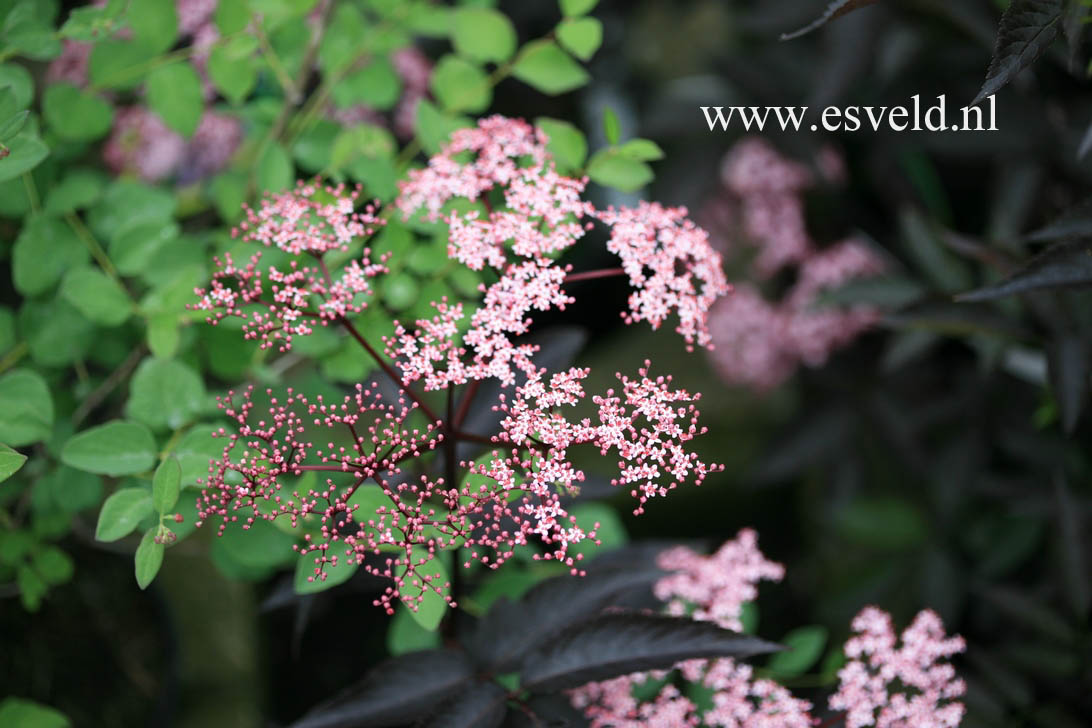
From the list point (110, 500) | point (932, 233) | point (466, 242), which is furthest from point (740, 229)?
point (110, 500)

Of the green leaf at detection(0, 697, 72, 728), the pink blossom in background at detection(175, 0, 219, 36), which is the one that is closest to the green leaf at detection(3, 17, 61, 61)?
the pink blossom in background at detection(175, 0, 219, 36)

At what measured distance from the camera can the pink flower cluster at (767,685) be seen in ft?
1.94

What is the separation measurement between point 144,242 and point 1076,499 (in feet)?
2.86

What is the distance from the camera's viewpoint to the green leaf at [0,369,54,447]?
58 cm

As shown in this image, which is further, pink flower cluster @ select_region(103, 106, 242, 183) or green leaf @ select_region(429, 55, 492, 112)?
pink flower cluster @ select_region(103, 106, 242, 183)

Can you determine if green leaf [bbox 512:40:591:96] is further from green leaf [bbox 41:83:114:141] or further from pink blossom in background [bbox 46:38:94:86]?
pink blossom in background [bbox 46:38:94:86]

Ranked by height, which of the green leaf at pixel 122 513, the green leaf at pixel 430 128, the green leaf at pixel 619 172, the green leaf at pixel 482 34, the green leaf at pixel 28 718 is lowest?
the green leaf at pixel 28 718

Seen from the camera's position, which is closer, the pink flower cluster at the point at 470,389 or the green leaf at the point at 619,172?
the pink flower cluster at the point at 470,389

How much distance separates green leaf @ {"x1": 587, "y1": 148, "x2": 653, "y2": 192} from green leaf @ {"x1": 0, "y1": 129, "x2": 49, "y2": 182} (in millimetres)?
351

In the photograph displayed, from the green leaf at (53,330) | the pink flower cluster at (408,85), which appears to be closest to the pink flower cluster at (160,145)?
the pink flower cluster at (408,85)

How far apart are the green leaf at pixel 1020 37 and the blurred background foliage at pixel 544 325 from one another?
0.14 m

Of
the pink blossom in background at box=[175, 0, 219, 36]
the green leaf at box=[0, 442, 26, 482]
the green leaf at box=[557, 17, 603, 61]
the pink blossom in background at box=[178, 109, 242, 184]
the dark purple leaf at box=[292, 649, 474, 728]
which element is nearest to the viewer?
the green leaf at box=[0, 442, 26, 482]

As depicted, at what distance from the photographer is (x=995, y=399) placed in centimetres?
107

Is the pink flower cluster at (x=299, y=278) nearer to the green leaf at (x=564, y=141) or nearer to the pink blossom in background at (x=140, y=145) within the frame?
the green leaf at (x=564, y=141)
